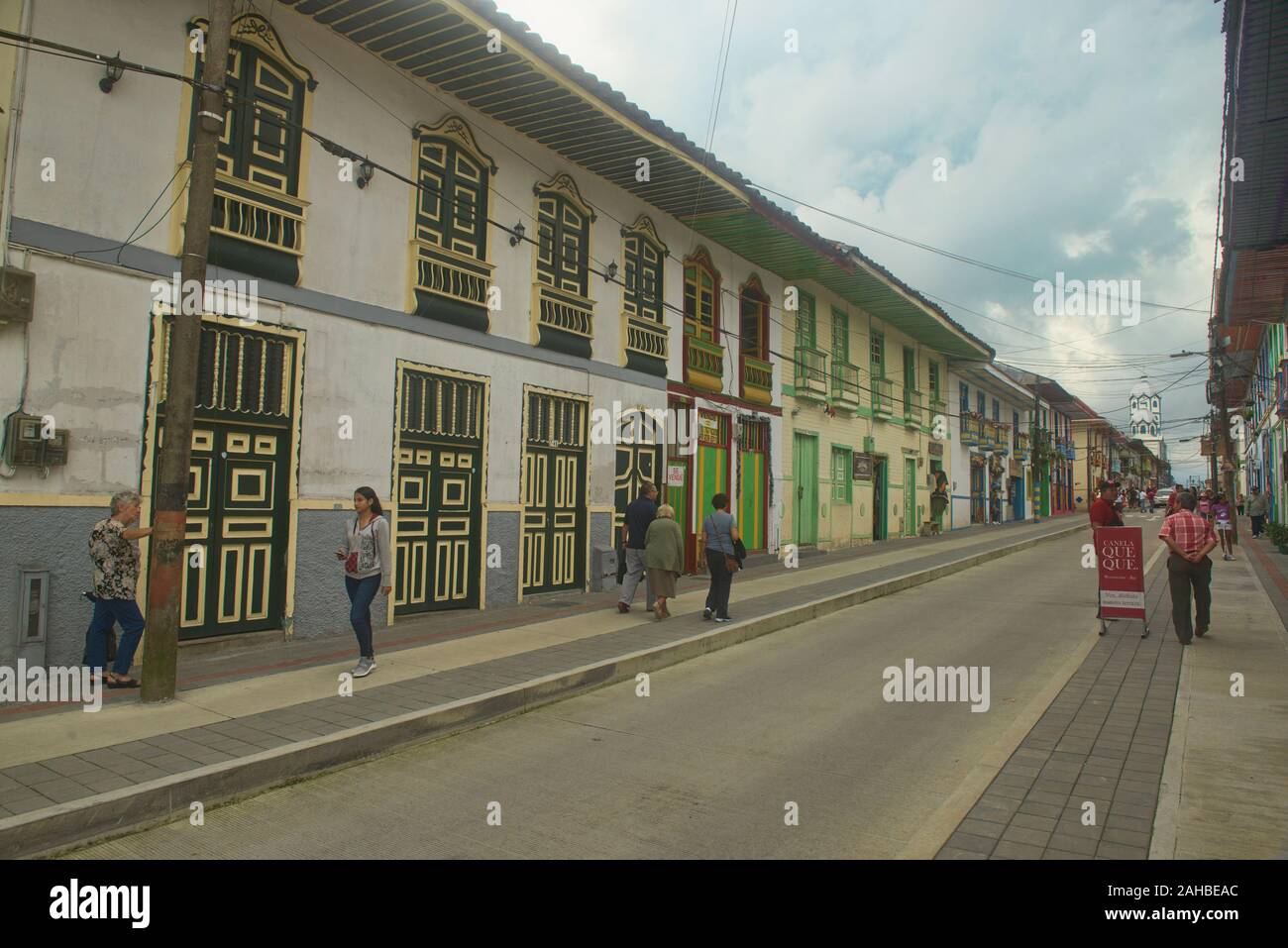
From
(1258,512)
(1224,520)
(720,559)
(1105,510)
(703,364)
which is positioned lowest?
(720,559)

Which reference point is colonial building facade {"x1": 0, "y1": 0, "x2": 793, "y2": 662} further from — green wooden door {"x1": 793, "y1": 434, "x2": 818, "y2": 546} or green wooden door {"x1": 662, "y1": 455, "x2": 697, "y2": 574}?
green wooden door {"x1": 793, "y1": 434, "x2": 818, "y2": 546}

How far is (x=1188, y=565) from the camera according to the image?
9.28m

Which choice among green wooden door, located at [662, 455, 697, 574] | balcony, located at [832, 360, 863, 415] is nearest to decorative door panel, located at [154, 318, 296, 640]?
green wooden door, located at [662, 455, 697, 574]

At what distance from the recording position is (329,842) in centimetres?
430

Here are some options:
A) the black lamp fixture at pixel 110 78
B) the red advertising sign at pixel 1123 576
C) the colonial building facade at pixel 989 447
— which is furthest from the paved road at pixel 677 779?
the colonial building facade at pixel 989 447

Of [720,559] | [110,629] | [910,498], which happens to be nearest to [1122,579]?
[720,559]

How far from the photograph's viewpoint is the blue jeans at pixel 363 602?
7398mm

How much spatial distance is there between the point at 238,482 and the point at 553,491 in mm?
5085

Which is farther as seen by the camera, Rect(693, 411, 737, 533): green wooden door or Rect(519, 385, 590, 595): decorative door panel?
Rect(693, 411, 737, 533): green wooden door

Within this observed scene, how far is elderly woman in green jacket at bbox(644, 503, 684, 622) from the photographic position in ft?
35.6

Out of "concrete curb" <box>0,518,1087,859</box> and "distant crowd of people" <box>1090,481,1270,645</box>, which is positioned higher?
"distant crowd of people" <box>1090,481,1270,645</box>

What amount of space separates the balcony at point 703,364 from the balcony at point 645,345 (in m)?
0.75

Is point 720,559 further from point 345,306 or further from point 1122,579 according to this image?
point 345,306
